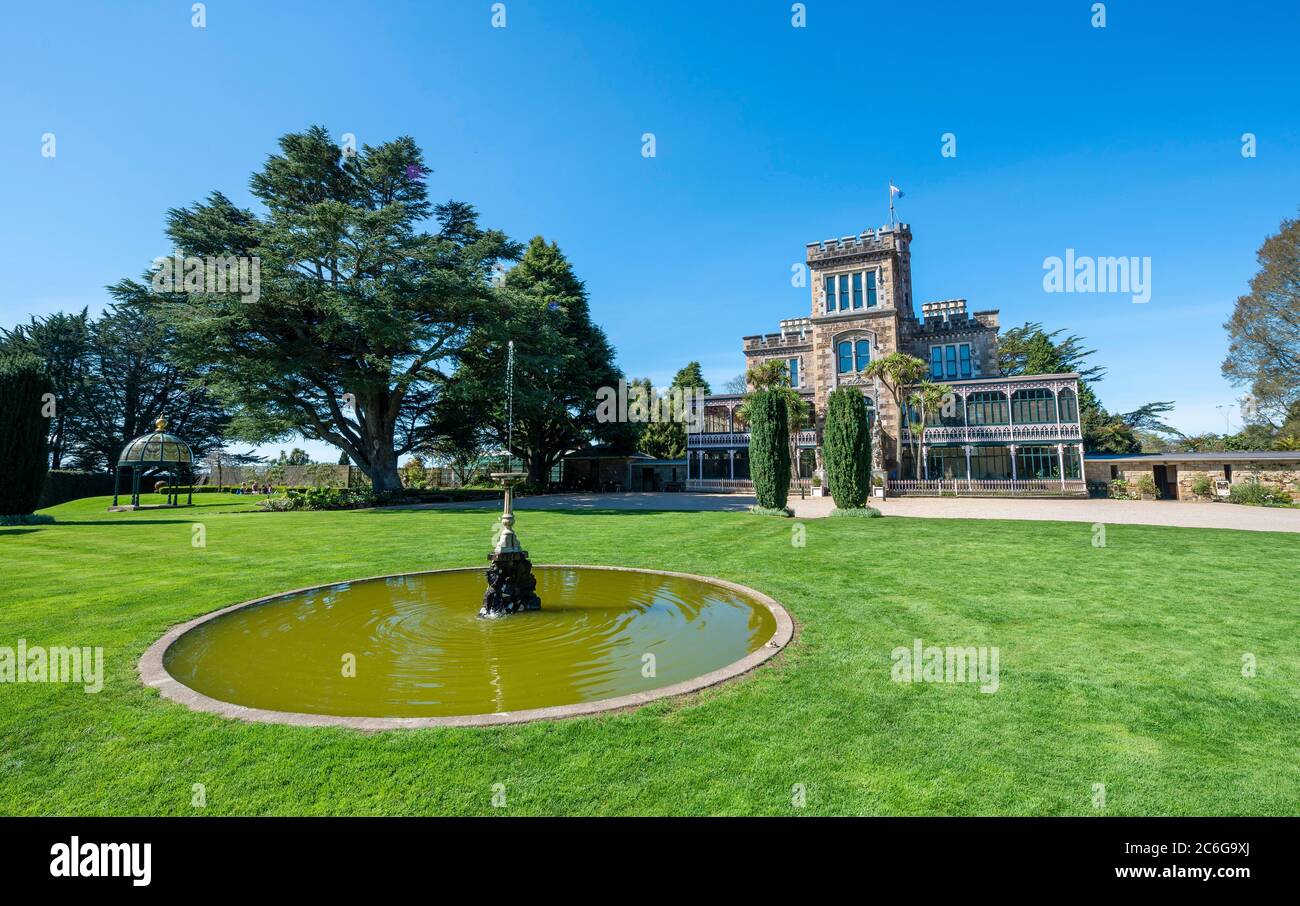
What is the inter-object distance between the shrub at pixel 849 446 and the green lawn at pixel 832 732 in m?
11.2

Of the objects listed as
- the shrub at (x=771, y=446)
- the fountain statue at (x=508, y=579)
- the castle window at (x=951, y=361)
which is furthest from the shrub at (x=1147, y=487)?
the fountain statue at (x=508, y=579)

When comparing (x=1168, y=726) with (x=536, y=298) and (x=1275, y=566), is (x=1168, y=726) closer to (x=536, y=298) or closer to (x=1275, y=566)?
(x=1275, y=566)

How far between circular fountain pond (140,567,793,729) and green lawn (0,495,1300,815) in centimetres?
33

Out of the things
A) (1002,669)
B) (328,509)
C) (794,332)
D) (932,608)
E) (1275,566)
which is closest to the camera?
(1002,669)

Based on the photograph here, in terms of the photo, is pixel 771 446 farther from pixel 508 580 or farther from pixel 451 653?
pixel 451 653

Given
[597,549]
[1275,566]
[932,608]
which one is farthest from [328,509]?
[1275,566]

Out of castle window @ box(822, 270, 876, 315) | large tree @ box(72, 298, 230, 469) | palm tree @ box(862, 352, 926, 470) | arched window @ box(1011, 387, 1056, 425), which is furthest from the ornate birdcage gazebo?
arched window @ box(1011, 387, 1056, 425)

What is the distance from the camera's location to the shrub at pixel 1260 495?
1021 inches

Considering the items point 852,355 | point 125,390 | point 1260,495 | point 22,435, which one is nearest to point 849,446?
point 852,355

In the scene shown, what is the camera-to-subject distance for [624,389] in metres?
45.3

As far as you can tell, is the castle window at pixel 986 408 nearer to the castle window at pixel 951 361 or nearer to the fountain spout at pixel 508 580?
the castle window at pixel 951 361

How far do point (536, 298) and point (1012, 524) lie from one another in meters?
25.2

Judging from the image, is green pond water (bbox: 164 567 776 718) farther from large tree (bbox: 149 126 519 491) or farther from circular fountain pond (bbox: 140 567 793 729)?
large tree (bbox: 149 126 519 491)

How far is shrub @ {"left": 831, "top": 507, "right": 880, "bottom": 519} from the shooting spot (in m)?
19.5
